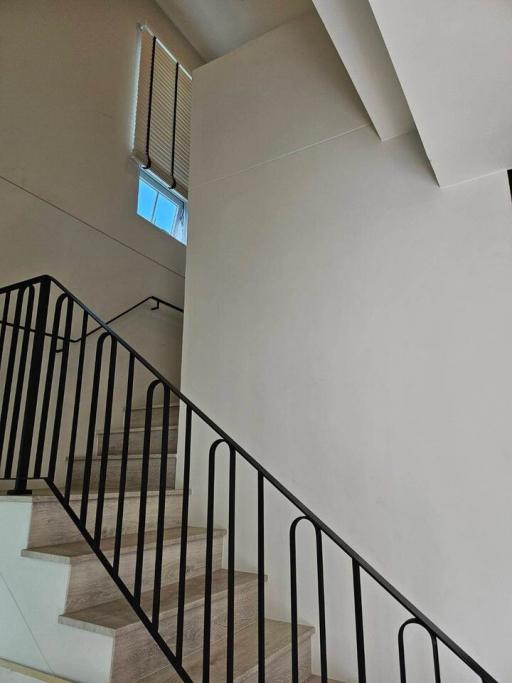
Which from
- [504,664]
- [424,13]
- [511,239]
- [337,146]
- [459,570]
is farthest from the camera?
[337,146]

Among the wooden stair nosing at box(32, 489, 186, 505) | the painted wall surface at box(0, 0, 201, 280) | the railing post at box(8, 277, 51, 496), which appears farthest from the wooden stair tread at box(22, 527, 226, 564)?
the painted wall surface at box(0, 0, 201, 280)

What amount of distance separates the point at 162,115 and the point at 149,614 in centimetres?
476

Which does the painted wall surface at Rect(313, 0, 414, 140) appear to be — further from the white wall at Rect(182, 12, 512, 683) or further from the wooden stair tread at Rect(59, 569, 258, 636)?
the wooden stair tread at Rect(59, 569, 258, 636)

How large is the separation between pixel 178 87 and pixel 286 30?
2.56 meters

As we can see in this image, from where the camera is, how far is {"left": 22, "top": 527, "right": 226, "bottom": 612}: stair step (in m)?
1.73

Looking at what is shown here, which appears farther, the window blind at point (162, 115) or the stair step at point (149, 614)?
the window blind at point (162, 115)

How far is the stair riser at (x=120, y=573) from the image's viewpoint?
1736 millimetres

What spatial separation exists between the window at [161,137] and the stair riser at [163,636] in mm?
3649

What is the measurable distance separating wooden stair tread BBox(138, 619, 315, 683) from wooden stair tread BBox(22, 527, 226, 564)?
Result: 467 millimetres

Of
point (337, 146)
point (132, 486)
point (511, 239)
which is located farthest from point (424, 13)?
point (132, 486)

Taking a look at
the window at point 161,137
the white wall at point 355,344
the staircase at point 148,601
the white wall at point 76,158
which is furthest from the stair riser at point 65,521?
the window at point 161,137

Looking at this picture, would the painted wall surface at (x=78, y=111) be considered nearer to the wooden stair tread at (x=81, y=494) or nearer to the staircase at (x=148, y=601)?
the wooden stair tread at (x=81, y=494)

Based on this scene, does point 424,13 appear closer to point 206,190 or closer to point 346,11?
point 346,11

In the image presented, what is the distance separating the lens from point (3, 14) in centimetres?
337
